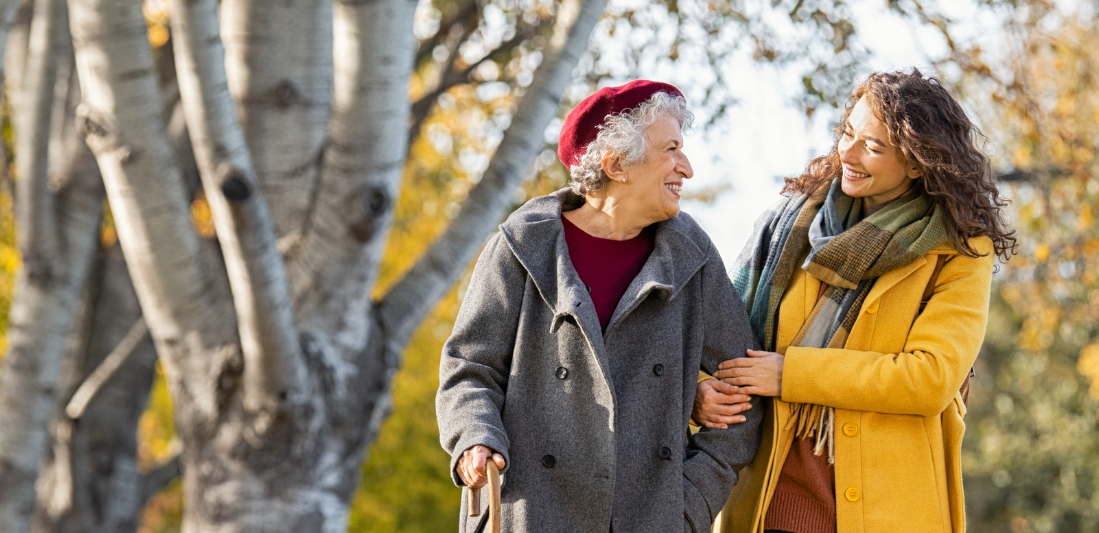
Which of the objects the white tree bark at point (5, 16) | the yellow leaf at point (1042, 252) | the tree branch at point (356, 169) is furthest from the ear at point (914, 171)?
the yellow leaf at point (1042, 252)

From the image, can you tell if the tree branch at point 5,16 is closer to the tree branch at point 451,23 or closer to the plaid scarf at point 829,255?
→ the plaid scarf at point 829,255

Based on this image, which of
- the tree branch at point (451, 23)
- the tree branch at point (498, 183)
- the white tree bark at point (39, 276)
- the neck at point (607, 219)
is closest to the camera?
the neck at point (607, 219)

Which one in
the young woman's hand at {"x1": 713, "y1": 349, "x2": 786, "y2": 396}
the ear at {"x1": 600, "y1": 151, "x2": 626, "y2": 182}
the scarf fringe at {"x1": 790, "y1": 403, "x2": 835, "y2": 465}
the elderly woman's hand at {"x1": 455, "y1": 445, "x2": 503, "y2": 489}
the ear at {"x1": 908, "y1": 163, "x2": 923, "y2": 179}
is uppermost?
the ear at {"x1": 600, "y1": 151, "x2": 626, "y2": 182}

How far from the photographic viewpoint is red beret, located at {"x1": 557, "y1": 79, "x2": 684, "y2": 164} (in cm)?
293

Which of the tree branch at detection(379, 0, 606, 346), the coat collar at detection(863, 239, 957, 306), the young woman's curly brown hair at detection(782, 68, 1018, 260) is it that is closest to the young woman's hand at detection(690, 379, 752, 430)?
the coat collar at detection(863, 239, 957, 306)

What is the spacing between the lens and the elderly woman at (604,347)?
276 centimetres

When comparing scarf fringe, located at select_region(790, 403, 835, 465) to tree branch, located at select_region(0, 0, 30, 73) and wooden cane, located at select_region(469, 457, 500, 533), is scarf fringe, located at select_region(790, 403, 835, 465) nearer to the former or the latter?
wooden cane, located at select_region(469, 457, 500, 533)

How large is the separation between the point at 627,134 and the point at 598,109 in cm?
13

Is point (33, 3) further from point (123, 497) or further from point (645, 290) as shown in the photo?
point (645, 290)

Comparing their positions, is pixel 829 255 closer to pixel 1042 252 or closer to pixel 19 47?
pixel 1042 252

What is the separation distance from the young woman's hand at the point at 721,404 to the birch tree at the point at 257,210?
83.1 inches

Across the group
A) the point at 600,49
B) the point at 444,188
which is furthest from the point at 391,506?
the point at 600,49

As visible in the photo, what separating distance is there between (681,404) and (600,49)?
501 cm

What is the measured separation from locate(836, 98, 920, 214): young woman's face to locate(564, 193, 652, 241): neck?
54 centimetres
